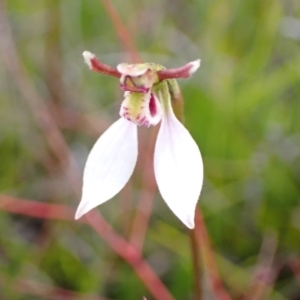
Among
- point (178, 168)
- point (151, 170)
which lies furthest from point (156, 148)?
point (151, 170)

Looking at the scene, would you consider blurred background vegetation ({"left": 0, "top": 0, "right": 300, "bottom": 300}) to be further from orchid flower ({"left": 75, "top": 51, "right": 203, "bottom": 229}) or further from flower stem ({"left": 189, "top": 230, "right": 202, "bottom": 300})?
orchid flower ({"left": 75, "top": 51, "right": 203, "bottom": 229})

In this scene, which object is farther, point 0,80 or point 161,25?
point 161,25

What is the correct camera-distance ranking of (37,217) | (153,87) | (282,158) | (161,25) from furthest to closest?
(161,25)
(37,217)
(282,158)
(153,87)

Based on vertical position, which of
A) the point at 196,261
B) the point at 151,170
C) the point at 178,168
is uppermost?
the point at 178,168

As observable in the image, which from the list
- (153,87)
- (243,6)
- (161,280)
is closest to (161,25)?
(243,6)

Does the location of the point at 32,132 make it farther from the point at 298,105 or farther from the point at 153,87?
the point at 153,87

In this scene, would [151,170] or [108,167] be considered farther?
[151,170]

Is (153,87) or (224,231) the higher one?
(153,87)

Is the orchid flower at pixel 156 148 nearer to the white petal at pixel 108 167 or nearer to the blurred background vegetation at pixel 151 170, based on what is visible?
the white petal at pixel 108 167

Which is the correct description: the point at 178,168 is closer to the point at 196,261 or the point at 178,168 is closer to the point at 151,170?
the point at 196,261
